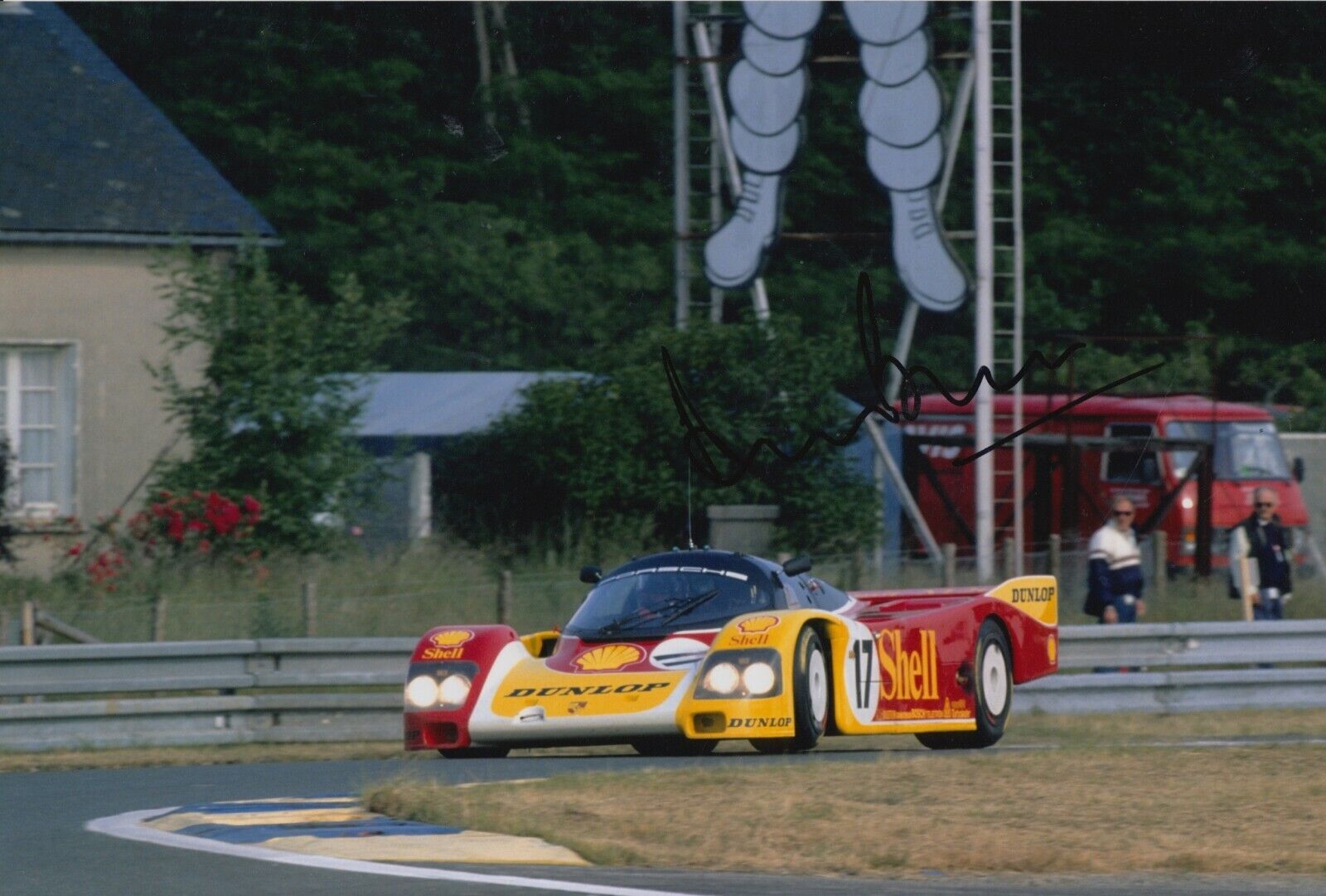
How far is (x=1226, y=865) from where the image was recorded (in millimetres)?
8500

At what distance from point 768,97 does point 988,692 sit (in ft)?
44.0

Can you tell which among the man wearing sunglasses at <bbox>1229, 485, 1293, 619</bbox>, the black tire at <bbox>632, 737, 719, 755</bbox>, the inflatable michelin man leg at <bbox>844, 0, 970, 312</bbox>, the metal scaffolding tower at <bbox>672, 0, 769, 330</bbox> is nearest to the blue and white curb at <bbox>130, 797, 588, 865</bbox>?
the black tire at <bbox>632, 737, 719, 755</bbox>

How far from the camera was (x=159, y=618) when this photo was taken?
16.8 m

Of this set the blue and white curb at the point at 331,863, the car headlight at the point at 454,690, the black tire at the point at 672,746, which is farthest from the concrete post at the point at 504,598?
the blue and white curb at the point at 331,863

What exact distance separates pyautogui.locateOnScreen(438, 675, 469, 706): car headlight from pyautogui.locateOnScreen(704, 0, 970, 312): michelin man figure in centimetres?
1351

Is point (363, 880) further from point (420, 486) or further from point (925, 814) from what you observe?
point (420, 486)

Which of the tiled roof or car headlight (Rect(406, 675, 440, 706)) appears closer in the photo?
car headlight (Rect(406, 675, 440, 706))

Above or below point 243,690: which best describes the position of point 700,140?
above

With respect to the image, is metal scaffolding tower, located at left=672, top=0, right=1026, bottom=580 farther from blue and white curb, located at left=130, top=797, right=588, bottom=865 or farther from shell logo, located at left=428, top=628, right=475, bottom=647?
blue and white curb, located at left=130, top=797, right=588, bottom=865

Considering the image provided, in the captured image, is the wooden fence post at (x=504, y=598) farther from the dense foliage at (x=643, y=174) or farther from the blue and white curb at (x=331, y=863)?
the dense foliage at (x=643, y=174)

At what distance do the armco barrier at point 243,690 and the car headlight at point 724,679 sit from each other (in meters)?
4.46

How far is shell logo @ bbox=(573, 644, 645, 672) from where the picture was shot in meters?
11.9

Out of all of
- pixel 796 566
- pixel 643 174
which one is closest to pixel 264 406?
pixel 796 566

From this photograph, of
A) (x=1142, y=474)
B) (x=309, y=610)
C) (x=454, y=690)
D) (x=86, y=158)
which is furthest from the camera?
(x=1142, y=474)
